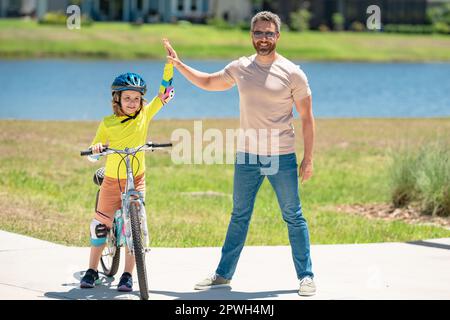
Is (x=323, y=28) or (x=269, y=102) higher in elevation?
(x=269, y=102)

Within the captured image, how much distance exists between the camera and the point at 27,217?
1256 cm

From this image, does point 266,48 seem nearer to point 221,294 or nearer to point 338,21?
point 221,294

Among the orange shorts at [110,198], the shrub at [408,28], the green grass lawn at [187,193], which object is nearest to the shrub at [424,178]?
the green grass lawn at [187,193]

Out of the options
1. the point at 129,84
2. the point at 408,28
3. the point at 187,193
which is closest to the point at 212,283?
Answer: the point at 129,84

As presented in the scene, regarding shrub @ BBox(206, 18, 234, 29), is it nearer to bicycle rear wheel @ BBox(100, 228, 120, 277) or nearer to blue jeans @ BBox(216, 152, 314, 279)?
bicycle rear wheel @ BBox(100, 228, 120, 277)

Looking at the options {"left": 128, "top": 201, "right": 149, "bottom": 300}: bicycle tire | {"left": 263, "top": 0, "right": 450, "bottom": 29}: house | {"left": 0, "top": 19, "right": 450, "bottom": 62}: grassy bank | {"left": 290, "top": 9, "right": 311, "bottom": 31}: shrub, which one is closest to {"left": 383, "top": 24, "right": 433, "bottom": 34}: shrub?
{"left": 263, "top": 0, "right": 450, "bottom": 29}: house

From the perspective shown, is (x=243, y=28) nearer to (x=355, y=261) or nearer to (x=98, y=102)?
(x=98, y=102)

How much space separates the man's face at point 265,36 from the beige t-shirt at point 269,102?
0.14 meters

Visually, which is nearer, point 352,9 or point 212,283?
point 212,283

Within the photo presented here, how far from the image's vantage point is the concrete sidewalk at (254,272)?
333 inches

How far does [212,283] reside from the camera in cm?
868

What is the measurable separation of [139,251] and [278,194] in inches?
44.5

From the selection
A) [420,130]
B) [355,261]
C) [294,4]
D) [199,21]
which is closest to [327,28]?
[294,4]

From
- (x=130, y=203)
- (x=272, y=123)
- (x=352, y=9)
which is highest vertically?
(x=272, y=123)
